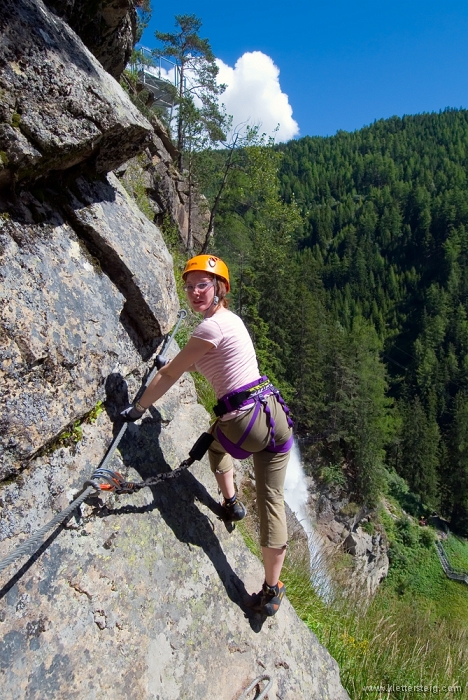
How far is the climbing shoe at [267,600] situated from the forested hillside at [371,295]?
22.0 metres

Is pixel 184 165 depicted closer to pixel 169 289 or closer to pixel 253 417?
pixel 169 289

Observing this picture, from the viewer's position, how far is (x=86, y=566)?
2.52m

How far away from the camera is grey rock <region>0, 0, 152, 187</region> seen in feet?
8.32

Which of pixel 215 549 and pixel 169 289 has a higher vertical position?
pixel 169 289

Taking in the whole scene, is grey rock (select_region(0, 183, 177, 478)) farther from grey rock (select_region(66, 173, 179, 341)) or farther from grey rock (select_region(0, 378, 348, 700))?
grey rock (select_region(0, 378, 348, 700))

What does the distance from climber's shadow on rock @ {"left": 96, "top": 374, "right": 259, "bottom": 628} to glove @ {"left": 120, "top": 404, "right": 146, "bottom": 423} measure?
0.07 meters

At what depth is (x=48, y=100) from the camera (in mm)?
2727

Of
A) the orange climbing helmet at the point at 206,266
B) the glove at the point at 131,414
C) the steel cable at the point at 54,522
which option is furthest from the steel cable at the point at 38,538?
the orange climbing helmet at the point at 206,266

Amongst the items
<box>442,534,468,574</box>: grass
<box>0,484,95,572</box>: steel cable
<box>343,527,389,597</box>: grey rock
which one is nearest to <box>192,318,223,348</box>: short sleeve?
<box>0,484,95,572</box>: steel cable

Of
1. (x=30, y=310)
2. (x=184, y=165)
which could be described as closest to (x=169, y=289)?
A: (x=30, y=310)

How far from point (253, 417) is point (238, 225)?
25844mm

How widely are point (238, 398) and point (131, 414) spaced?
0.82m

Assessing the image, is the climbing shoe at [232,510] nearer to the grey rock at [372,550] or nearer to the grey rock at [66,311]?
the grey rock at [66,311]

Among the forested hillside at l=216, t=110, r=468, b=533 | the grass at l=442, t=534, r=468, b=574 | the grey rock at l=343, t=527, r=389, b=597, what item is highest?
the forested hillside at l=216, t=110, r=468, b=533
